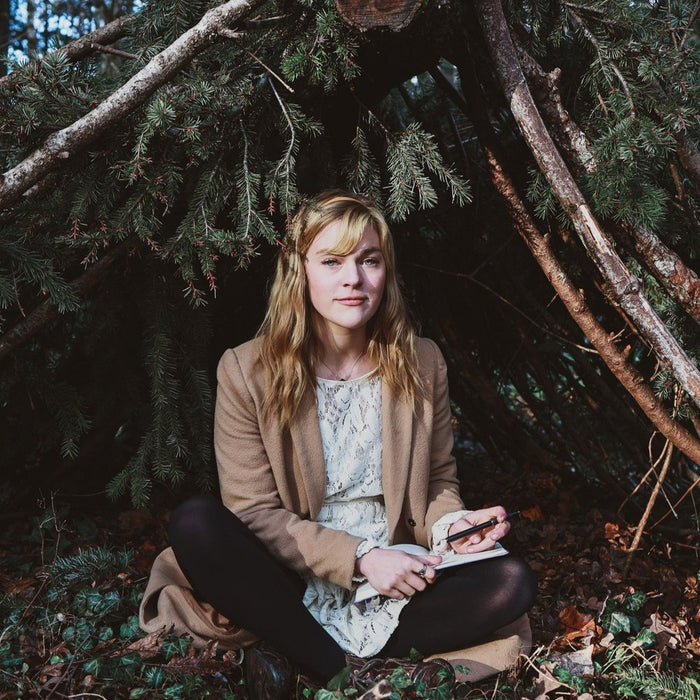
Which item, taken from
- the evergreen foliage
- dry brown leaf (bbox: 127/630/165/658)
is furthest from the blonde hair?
dry brown leaf (bbox: 127/630/165/658)

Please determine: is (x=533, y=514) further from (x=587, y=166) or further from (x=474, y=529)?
(x=587, y=166)

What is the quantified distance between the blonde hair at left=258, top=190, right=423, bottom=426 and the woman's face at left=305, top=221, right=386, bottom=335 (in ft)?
0.10

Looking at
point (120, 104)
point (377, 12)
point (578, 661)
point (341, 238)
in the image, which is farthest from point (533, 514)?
point (120, 104)

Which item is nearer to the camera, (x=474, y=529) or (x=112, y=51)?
(x=474, y=529)

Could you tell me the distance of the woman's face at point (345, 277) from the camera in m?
2.44

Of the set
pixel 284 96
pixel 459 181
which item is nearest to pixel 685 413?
pixel 459 181

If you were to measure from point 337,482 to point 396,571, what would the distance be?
427 millimetres

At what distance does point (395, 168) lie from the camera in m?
2.50

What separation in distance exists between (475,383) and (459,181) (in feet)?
4.53

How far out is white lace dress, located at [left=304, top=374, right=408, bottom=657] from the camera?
244 cm

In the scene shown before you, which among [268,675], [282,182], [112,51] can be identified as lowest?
[268,675]

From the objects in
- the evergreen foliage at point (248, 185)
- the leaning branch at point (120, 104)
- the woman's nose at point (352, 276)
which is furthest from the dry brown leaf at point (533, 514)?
the leaning branch at point (120, 104)

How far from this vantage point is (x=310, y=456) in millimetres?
2475

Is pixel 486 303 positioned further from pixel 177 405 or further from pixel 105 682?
pixel 105 682
